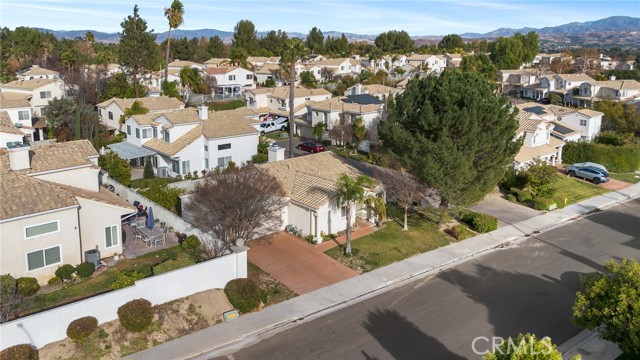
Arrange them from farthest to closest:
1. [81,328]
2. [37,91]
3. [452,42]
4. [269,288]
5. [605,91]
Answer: [452,42] → [605,91] → [37,91] → [269,288] → [81,328]

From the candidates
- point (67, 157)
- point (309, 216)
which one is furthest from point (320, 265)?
point (67, 157)

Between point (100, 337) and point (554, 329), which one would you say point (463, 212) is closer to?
point (554, 329)

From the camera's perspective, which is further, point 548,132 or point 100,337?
point 548,132

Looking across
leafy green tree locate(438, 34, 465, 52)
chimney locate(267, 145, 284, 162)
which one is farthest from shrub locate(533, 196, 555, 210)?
leafy green tree locate(438, 34, 465, 52)

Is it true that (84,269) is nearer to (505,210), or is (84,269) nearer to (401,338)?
(401,338)

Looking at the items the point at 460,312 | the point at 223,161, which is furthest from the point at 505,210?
the point at 223,161

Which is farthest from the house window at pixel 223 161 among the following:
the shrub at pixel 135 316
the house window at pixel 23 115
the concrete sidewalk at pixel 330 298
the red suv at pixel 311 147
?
the house window at pixel 23 115

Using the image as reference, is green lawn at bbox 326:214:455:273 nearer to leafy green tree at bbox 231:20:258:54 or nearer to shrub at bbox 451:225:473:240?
shrub at bbox 451:225:473:240
